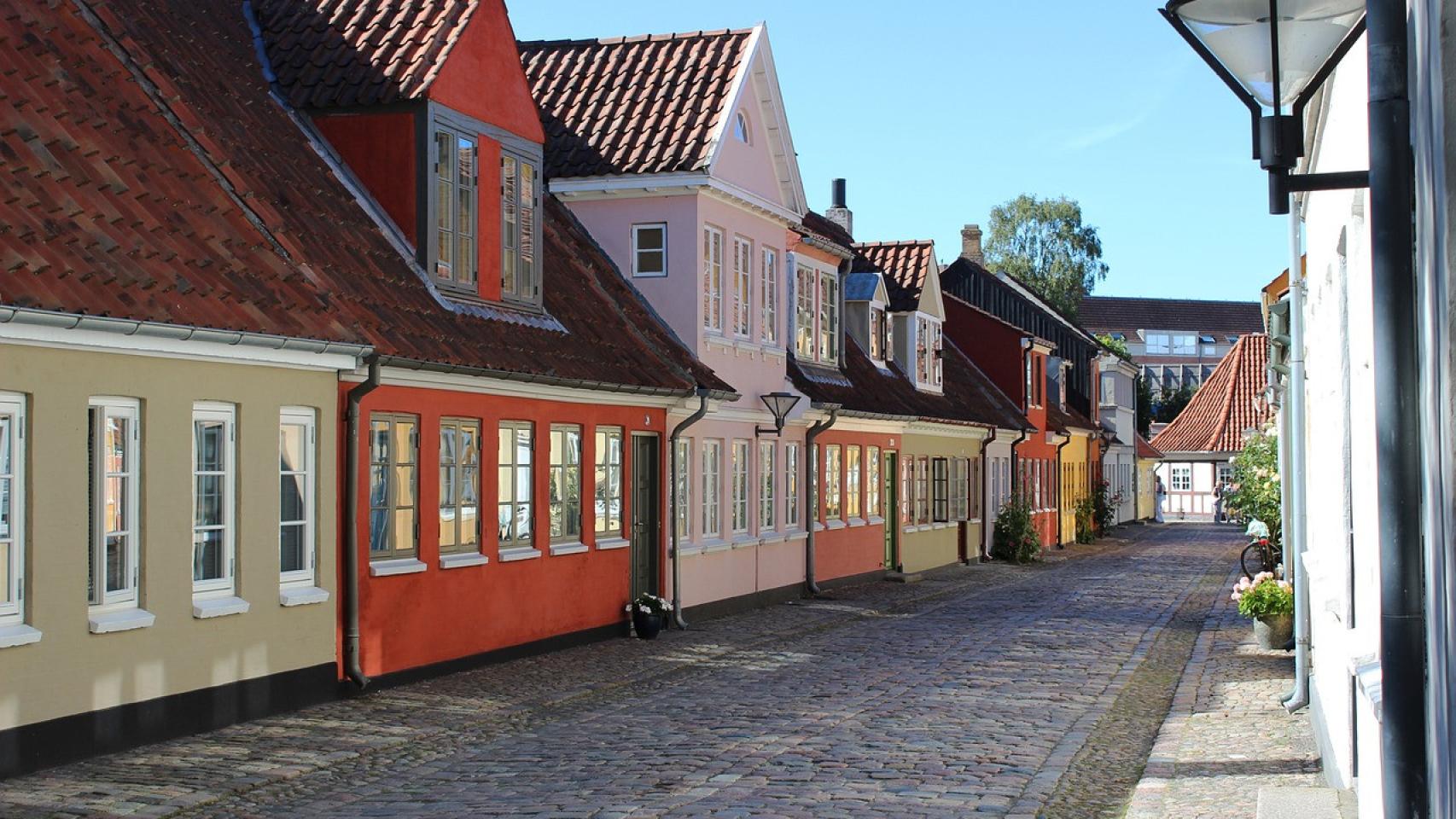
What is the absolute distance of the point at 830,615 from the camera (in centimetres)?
2331

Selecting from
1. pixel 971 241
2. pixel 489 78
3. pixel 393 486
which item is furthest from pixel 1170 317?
pixel 393 486

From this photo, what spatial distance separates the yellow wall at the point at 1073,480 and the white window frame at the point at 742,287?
26014mm

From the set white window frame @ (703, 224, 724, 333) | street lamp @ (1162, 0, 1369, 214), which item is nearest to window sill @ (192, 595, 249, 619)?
street lamp @ (1162, 0, 1369, 214)

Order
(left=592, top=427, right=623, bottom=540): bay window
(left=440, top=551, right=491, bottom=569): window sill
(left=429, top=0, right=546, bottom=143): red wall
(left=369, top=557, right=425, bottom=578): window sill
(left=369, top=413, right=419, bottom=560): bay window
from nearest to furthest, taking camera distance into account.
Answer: (left=369, top=557, right=425, bottom=578): window sill
(left=369, top=413, right=419, bottom=560): bay window
(left=440, top=551, right=491, bottom=569): window sill
(left=429, top=0, right=546, bottom=143): red wall
(left=592, top=427, right=623, bottom=540): bay window

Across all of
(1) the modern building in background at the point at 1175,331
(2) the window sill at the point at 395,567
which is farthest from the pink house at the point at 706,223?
(1) the modern building in background at the point at 1175,331

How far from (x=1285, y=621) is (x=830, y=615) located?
269 inches

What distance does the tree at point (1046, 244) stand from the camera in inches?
3280

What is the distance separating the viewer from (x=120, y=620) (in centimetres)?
1092

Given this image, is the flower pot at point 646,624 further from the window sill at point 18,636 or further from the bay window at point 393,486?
the window sill at point 18,636

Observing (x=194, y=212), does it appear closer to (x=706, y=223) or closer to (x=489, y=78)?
(x=489, y=78)

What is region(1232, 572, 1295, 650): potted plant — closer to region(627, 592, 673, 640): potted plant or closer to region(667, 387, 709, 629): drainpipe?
region(627, 592, 673, 640): potted plant

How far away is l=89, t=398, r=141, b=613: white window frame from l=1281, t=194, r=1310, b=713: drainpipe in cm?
770

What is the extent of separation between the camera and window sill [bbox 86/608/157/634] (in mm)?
10711

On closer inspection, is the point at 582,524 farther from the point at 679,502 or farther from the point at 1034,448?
the point at 1034,448
